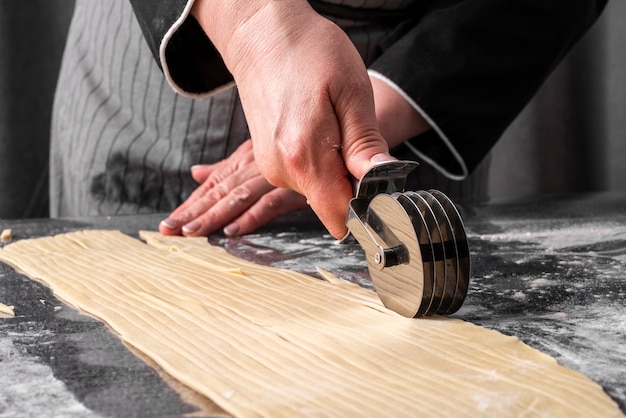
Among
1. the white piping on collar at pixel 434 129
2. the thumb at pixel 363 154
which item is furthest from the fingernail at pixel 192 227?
the thumb at pixel 363 154

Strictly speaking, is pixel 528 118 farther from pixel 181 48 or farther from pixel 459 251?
pixel 459 251

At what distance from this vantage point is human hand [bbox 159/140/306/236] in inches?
62.1

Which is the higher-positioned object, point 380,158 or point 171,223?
point 380,158

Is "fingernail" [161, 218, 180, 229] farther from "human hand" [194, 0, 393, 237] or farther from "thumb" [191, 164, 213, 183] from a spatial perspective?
"human hand" [194, 0, 393, 237]

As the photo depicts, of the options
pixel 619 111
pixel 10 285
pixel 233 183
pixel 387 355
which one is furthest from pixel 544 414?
pixel 619 111

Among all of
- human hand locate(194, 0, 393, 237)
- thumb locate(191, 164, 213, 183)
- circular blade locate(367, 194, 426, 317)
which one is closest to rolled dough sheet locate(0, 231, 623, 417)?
circular blade locate(367, 194, 426, 317)

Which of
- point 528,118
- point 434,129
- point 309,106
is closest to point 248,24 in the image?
point 309,106

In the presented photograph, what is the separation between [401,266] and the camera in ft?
2.89

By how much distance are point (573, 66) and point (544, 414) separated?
2.63 meters

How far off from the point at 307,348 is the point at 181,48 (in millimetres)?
770

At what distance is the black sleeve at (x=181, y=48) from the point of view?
1329 millimetres

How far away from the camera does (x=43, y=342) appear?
83 cm

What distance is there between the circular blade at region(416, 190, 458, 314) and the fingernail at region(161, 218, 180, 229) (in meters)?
0.79

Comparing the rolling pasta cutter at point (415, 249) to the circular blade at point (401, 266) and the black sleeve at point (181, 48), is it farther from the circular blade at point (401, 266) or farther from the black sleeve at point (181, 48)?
the black sleeve at point (181, 48)
